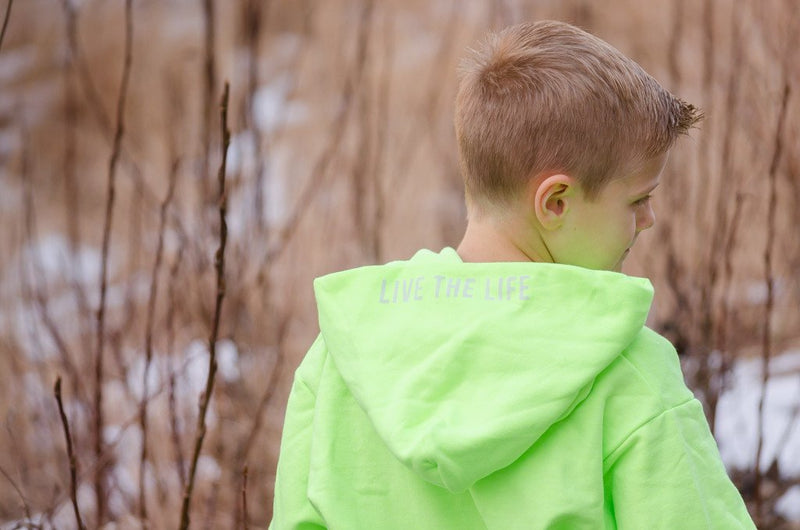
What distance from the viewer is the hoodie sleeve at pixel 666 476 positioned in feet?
3.17

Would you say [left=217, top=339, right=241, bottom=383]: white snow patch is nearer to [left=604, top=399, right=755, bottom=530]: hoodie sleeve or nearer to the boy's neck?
the boy's neck

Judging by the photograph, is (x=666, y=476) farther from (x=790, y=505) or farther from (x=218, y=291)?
(x=790, y=505)

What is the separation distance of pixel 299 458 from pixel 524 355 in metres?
0.32

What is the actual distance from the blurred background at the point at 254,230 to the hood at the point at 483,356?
1.27 ft

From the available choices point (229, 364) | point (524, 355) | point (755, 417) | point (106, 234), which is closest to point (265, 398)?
point (106, 234)

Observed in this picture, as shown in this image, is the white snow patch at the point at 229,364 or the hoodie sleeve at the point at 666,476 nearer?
the hoodie sleeve at the point at 666,476

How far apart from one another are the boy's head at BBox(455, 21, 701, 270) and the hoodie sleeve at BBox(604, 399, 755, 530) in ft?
0.70

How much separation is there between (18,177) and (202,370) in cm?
255

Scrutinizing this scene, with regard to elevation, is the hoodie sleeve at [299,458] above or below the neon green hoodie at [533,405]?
below

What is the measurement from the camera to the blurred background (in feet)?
6.89

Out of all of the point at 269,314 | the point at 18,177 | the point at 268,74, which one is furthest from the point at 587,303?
the point at 18,177

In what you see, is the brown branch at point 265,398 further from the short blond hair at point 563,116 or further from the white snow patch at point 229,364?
the short blond hair at point 563,116

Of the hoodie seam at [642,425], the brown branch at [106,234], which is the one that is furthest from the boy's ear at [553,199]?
the brown branch at [106,234]

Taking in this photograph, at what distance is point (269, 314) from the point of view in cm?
277
